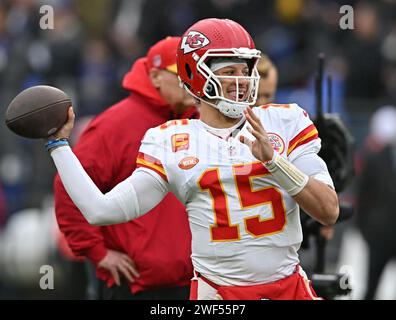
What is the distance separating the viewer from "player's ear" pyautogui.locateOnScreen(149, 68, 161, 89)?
5883 mm

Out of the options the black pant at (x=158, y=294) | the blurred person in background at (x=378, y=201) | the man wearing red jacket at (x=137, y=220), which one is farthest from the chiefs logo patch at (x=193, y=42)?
the blurred person in background at (x=378, y=201)

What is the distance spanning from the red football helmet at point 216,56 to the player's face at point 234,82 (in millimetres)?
12

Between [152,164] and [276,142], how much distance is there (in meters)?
0.53

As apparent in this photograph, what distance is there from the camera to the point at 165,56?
5.84m

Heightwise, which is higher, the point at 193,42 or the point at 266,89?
the point at 193,42

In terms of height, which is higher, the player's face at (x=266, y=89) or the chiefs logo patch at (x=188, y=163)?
the player's face at (x=266, y=89)

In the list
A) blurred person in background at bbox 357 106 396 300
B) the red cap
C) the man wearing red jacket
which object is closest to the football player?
the man wearing red jacket

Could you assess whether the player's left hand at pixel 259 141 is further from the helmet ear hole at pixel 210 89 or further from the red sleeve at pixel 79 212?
→ the red sleeve at pixel 79 212

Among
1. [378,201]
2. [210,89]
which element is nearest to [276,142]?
[210,89]

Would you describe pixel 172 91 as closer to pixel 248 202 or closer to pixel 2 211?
pixel 248 202

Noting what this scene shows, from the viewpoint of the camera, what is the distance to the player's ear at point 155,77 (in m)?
5.88

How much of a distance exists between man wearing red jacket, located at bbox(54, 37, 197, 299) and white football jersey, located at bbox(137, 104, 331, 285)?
48.4 inches

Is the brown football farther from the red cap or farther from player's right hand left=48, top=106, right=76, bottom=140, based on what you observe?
the red cap

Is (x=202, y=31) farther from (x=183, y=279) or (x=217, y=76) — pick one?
(x=183, y=279)
